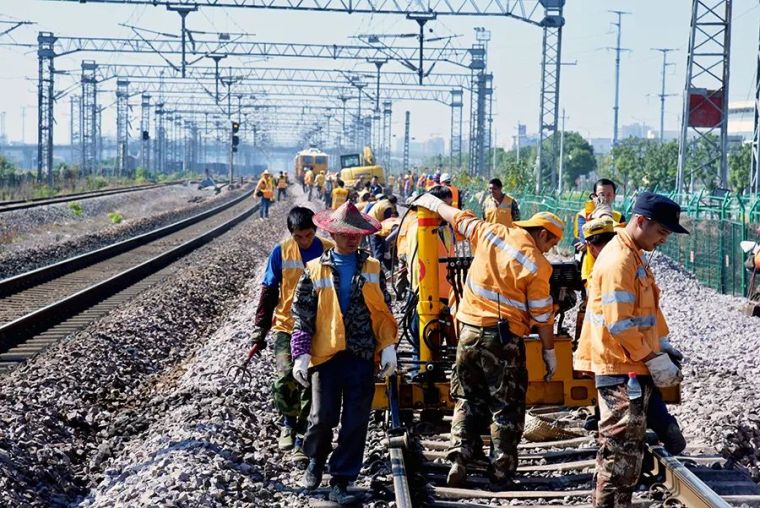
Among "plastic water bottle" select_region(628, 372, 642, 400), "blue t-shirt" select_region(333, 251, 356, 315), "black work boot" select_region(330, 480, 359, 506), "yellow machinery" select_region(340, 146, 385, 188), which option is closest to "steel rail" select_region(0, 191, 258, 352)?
"black work boot" select_region(330, 480, 359, 506)

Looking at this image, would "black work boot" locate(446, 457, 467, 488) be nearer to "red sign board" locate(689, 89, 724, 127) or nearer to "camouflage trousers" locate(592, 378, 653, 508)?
"camouflage trousers" locate(592, 378, 653, 508)

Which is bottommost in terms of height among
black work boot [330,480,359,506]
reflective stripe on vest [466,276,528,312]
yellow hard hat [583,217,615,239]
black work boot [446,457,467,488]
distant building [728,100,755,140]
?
black work boot [330,480,359,506]

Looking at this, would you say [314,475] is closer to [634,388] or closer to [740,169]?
[634,388]

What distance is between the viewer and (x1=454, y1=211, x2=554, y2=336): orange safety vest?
279 inches

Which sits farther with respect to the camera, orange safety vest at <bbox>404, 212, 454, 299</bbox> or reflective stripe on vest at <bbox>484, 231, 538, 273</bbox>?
orange safety vest at <bbox>404, 212, 454, 299</bbox>

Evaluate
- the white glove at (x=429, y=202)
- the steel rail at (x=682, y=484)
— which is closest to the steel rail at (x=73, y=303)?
the white glove at (x=429, y=202)

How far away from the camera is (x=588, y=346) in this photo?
6.33 metres

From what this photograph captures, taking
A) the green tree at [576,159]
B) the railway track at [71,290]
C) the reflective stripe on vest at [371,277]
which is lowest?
the railway track at [71,290]

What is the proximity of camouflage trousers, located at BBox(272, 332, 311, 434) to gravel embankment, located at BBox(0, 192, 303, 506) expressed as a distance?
0.41 metres

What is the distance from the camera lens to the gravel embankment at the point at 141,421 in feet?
24.9

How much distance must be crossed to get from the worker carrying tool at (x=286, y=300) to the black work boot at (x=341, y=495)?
987 millimetres

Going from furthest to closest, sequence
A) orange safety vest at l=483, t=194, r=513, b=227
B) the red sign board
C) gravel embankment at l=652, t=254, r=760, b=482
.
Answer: the red sign board
orange safety vest at l=483, t=194, r=513, b=227
gravel embankment at l=652, t=254, r=760, b=482

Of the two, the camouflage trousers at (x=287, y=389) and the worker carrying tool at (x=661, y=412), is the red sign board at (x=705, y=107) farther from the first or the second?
the worker carrying tool at (x=661, y=412)

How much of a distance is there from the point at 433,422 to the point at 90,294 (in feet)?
35.9
